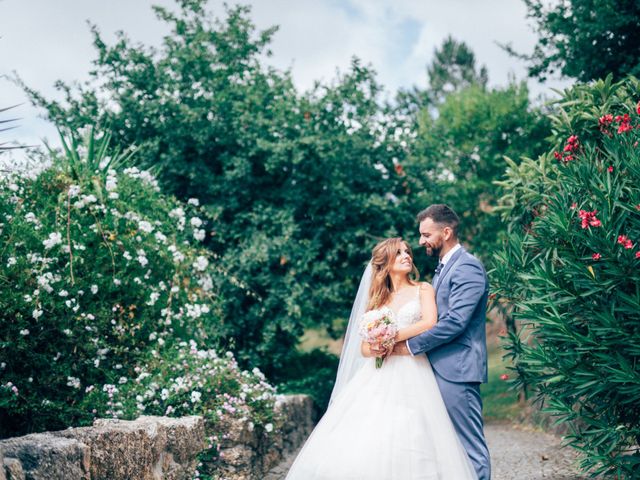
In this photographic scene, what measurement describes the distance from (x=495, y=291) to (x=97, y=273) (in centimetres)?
429

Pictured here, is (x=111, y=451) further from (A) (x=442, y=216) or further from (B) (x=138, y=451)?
(A) (x=442, y=216)

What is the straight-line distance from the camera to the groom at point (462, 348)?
14.5 feet

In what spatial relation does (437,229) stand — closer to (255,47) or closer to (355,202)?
(355,202)

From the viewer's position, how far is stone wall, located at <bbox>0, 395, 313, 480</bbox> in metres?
3.66

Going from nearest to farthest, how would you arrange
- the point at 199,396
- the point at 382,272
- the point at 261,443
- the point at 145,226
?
the point at 382,272 < the point at 199,396 < the point at 261,443 < the point at 145,226

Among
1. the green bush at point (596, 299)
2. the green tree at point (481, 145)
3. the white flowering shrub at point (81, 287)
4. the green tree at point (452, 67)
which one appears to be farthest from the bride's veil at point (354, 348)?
the green tree at point (452, 67)

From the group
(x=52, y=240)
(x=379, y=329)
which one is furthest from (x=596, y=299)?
(x=52, y=240)

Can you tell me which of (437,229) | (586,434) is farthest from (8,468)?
(586,434)

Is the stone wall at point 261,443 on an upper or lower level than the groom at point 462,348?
lower

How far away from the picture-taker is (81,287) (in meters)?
6.93

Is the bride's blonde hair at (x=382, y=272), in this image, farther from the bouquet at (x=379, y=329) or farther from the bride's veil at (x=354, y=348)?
the bouquet at (x=379, y=329)

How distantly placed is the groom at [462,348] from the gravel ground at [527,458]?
268 centimetres

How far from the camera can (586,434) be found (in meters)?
5.47

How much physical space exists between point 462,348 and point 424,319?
1.12 ft
